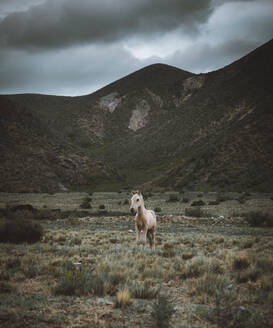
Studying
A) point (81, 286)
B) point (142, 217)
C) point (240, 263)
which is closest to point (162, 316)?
point (81, 286)

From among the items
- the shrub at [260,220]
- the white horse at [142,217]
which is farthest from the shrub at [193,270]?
the shrub at [260,220]

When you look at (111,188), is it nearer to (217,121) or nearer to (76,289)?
(217,121)

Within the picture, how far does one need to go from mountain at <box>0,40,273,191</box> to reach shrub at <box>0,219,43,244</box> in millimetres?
36072

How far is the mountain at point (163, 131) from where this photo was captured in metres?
51.9

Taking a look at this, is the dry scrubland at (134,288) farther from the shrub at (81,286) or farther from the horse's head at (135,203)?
the horse's head at (135,203)

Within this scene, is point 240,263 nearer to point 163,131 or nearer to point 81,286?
point 81,286

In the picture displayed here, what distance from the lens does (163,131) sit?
9744 centimetres

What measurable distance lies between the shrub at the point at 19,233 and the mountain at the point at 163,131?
3607 cm

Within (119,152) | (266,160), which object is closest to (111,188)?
(266,160)

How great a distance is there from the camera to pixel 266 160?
1838 inches

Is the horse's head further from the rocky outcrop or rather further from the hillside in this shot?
the rocky outcrop

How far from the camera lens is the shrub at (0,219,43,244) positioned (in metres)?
10.8

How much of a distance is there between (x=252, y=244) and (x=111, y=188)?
160 ft

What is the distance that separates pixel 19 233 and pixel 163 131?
8902 cm
